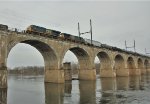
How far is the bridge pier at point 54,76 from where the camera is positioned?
42.4 m

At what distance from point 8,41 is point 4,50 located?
1750 mm

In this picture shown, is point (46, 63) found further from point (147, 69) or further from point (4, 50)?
point (147, 69)

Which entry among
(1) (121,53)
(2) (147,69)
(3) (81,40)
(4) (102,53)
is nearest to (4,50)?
(3) (81,40)

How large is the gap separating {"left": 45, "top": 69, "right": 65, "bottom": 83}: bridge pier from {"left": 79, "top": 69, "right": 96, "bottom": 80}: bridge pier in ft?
42.6

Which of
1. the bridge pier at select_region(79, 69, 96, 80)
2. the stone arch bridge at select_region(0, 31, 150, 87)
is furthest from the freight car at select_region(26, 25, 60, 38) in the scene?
the bridge pier at select_region(79, 69, 96, 80)

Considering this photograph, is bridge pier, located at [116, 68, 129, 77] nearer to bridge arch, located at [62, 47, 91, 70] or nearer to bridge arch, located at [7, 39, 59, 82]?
bridge arch, located at [62, 47, 91, 70]

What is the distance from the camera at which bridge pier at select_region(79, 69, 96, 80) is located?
177 ft

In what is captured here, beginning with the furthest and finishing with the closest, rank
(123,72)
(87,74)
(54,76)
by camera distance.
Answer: (123,72)
(87,74)
(54,76)

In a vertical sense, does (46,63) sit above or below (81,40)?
below

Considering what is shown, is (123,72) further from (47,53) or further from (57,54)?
(47,53)

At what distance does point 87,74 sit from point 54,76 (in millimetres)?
13700

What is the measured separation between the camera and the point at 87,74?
5484cm

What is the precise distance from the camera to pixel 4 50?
106 ft

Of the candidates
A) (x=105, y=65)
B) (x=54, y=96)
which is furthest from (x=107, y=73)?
(x=54, y=96)
